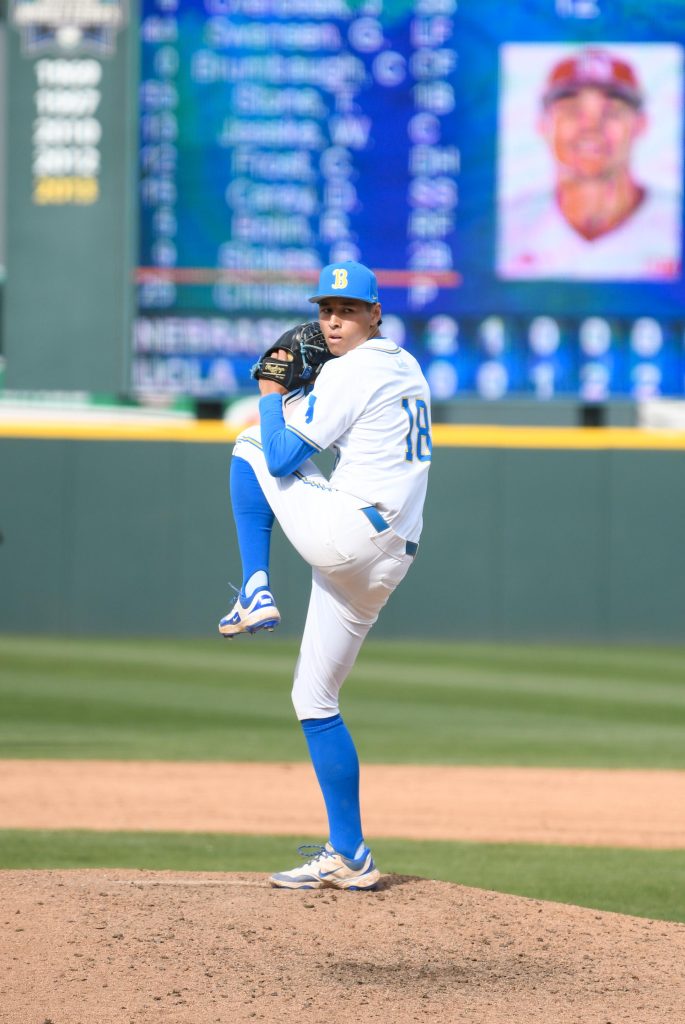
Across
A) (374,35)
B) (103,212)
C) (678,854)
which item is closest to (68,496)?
(103,212)

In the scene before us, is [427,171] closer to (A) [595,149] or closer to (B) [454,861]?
(A) [595,149]

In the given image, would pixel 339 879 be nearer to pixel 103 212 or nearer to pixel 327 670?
pixel 327 670

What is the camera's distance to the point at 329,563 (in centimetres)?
364

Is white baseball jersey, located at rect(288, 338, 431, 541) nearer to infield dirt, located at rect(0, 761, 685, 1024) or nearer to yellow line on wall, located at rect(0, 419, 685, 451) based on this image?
infield dirt, located at rect(0, 761, 685, 1024)

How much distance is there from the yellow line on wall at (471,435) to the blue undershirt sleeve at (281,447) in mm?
8341

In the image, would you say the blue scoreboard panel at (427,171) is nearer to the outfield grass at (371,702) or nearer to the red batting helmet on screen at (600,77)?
the red batting helmet on screen at (600,77)

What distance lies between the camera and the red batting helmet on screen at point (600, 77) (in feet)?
34.1

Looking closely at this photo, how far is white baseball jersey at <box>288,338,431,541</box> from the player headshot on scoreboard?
7.05m

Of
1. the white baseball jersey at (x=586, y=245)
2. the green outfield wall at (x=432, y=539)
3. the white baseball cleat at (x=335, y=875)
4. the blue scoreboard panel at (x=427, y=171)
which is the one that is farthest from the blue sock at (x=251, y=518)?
the green outfield wall at (x=432, y=539)

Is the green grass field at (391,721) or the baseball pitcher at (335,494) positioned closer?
the baseball pitcher at (335,494)

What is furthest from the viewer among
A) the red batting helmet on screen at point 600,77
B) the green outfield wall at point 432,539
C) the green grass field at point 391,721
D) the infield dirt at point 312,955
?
the green outfield wall at point 432,539

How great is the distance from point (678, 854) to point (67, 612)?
7313mm

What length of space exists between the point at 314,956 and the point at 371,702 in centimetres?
577

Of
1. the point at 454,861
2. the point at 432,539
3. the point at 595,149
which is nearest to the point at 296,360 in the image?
the point at 454,861
